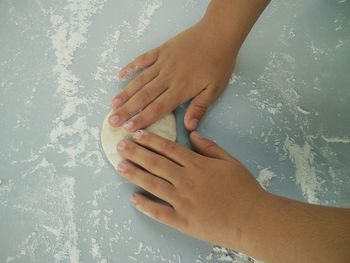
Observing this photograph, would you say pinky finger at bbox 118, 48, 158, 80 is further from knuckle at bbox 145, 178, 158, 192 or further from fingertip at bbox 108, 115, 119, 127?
knuckle at bbox 145, 178, 158, 192

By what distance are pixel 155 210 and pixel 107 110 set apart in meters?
0.30

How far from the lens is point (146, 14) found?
108 centimetres

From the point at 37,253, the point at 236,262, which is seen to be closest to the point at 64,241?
the point at 37,253

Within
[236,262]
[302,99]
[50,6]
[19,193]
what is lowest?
[236,262]

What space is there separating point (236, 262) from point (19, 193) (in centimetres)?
52

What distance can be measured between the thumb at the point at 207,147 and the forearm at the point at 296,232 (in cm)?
14

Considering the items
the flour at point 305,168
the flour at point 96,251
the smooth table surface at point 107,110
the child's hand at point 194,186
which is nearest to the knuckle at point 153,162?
the child's hand at point 194,186

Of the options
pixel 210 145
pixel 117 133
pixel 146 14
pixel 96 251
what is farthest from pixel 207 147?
pixel 146 14

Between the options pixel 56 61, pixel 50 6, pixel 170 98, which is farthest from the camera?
pixel 50 6

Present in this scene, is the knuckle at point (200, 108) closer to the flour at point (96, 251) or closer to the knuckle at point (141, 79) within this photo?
the knuckle at point (141, 79)

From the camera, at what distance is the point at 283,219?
0.68 m

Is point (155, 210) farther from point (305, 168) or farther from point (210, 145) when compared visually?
point (305, 168)

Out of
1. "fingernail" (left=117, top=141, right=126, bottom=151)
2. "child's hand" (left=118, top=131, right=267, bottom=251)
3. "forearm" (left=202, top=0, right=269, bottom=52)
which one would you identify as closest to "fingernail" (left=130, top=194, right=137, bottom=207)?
"child's hand" (left=118, top=131, right=267, bottom=251)

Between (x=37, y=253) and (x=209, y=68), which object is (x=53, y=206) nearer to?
(x=37, y=253)
